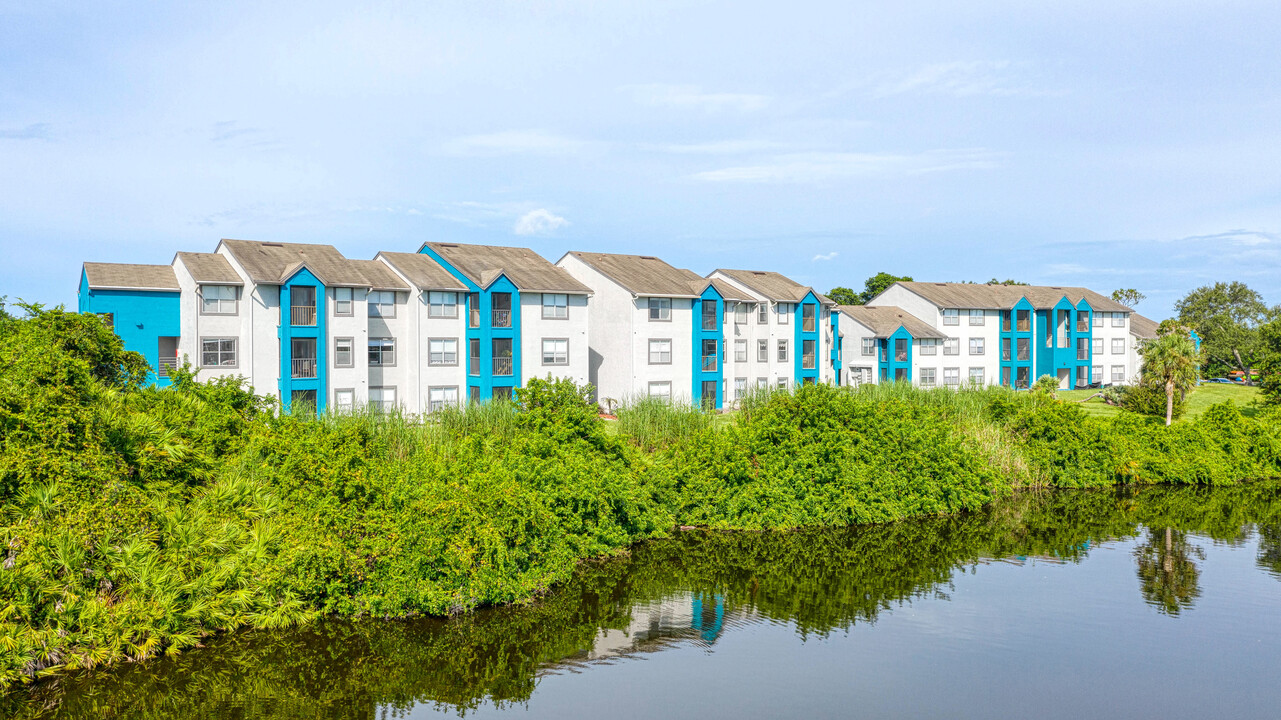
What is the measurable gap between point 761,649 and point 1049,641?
5.64 meters

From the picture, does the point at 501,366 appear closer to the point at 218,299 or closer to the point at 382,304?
the point at 382,304

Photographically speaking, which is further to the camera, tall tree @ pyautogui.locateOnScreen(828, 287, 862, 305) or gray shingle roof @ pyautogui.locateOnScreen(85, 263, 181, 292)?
tall tree @ pyautogui.locateOnScreen(828, 287, 862, 305)

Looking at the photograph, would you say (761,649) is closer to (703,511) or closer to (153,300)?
(703,511)

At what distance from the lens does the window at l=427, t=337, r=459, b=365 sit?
168 ft

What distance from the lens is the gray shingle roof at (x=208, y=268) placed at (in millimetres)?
44875

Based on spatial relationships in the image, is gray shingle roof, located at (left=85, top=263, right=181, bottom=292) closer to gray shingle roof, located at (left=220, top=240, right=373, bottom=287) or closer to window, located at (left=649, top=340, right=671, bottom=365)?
gray shingle roof, located at (left=220, top=240, right=373, bottom=287)

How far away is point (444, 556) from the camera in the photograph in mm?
19016

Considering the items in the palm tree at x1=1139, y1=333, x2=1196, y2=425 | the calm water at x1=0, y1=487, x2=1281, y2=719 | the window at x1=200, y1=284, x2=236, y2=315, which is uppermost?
the window at x1=200, y1=284, x2=236, y2=315

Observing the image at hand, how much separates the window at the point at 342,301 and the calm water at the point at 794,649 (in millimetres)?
28155

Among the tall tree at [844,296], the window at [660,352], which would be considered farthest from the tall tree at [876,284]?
the window at [660,352]

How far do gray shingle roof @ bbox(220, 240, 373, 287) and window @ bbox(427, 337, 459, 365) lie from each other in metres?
4.90

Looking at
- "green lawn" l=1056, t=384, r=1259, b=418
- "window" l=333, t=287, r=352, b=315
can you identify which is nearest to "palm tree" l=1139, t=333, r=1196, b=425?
"green lawn" l=1056, t=384, r=1259, b=418

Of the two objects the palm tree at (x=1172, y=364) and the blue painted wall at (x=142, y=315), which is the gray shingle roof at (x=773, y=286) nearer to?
the palm tree at (x=1172, y=364)

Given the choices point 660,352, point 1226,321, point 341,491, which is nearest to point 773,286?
point 660,352
